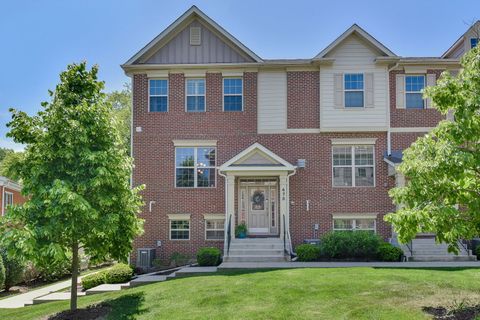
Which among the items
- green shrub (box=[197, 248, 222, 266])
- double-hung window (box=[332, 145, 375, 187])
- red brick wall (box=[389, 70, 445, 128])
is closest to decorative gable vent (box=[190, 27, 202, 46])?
double-hung window (box=[332, 145, 375, 187])

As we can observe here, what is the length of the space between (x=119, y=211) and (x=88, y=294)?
15.0 feet

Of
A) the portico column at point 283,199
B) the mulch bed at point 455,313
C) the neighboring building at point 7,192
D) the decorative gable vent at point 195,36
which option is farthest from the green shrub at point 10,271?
the mulch bed at point 455,313

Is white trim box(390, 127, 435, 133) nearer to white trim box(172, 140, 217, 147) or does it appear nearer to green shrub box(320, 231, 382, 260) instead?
green shrub box(320, 231, 382, 260)

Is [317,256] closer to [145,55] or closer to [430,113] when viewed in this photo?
[430,113]

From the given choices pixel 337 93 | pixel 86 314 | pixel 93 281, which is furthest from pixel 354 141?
pixel 86 314

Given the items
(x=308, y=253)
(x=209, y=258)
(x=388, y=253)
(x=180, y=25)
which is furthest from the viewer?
(x=180, y=25)

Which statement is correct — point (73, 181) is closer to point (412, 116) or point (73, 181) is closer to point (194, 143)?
point (194, 143)

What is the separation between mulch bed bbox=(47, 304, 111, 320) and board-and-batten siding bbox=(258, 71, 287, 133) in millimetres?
10050

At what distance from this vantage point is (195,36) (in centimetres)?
1841

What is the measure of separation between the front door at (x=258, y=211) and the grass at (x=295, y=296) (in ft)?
A: 16.9

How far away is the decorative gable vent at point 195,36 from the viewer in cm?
1841

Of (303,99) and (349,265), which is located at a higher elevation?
(303,99)

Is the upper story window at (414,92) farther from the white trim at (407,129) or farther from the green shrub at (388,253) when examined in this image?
the green shrub at (388,253)

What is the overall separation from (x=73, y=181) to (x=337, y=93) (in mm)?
11821
